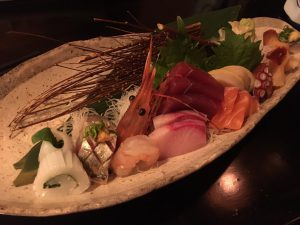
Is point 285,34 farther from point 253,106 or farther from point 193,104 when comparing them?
point 193,104

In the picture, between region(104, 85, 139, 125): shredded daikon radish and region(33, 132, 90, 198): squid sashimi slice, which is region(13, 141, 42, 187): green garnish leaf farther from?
region(104, 85, 139, 125): shredded daikon radish

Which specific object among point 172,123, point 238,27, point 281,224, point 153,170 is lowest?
point 281,224

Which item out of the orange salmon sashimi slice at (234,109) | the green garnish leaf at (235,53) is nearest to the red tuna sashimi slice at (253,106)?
the orange salmon sashimi slice at (234,109)

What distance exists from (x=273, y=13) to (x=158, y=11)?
1.11 m

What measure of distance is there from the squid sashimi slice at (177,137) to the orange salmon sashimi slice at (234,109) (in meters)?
0.17

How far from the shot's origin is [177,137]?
6.67 ft

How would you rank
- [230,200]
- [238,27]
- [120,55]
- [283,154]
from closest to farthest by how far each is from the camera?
[230,200], [283,154], [120,55], [238,27]

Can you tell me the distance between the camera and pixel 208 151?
6.60 ft

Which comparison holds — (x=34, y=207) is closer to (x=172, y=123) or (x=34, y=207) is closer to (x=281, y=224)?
(x=172, y=123)

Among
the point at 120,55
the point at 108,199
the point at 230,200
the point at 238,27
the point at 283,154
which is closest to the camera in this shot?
the point at 108,199

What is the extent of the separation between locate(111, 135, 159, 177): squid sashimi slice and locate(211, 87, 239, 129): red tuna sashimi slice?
0.43 meters

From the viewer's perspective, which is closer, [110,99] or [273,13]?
[110,99]

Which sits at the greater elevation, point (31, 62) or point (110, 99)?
point (31, 62)

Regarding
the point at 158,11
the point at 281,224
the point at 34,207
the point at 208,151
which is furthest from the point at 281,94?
the point at 158,11
